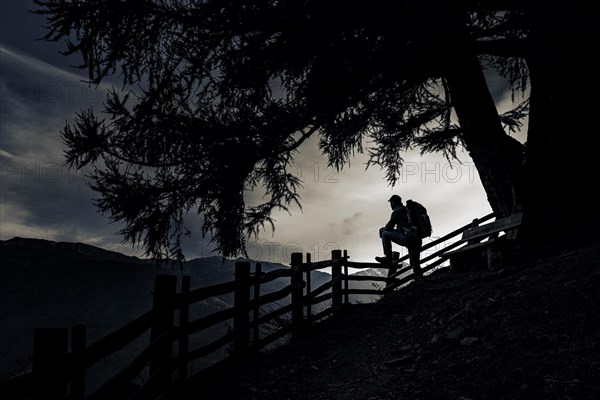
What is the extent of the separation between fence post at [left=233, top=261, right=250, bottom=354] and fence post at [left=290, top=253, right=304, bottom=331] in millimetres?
1387

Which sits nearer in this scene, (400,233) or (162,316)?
(162,316)

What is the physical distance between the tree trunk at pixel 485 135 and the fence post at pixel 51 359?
312 inches

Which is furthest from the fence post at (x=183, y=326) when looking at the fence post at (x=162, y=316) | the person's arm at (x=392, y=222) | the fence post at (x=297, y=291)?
the person's arm at (x=392, y=222)

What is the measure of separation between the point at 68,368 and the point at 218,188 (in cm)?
542

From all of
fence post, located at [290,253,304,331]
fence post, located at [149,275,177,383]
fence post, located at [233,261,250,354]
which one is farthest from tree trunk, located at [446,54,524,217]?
fence post, located at [149,275,177,383]

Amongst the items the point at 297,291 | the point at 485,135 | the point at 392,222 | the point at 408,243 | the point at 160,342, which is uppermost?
the point at 485,135

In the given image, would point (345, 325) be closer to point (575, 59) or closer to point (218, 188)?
point (218, 188)

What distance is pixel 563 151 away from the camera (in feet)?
25.1

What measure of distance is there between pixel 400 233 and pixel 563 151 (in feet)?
11.3

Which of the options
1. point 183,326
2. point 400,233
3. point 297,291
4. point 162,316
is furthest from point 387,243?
point 162,316

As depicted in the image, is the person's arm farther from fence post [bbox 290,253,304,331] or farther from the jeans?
fence post [bbox 290,253,304,331]

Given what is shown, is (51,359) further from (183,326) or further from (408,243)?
(408,243)

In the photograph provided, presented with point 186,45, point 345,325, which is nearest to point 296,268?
point 345,325

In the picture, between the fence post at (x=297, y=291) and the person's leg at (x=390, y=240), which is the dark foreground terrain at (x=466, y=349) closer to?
the fence post at (x=297, y=291)
